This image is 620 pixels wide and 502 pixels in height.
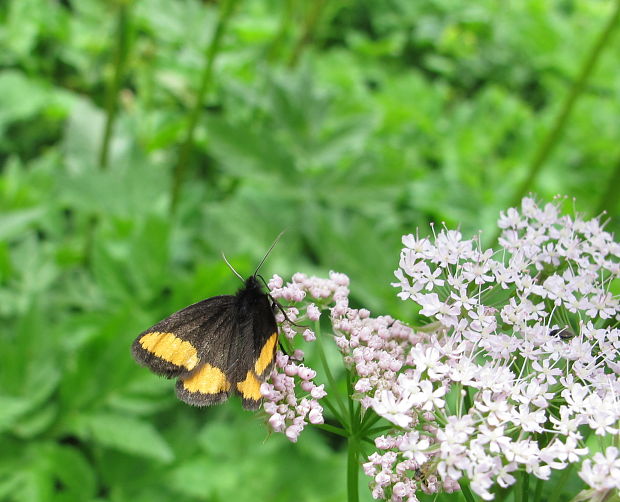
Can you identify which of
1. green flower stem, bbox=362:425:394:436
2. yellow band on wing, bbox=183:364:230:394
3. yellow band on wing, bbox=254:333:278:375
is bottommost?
green flower stem, bbox=362:425:394:436

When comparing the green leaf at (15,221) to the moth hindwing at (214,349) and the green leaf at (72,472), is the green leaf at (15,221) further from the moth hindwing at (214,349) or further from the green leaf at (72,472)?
the moth hindwing at (214,349)

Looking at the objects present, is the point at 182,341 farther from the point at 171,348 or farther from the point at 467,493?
the point at 467,493

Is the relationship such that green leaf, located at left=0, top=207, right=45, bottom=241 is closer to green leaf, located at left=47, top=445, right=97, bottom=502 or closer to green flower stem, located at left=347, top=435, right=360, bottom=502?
green leaf, located at left=47, top=445, right=97, bottom=502

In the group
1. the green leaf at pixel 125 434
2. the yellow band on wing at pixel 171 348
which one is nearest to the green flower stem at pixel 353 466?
the yellow band on wing at pixel 171 348

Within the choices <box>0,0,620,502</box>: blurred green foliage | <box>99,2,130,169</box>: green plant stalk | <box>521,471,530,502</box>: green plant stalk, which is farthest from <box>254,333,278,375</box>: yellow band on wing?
<box>99,2,130,169</box>: green plant stalk

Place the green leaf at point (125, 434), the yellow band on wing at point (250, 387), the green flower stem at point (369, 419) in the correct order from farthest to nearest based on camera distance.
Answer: the green leaf at point (125, 434) < the green flower stem at point (369, 419) < the yellow band on wing at point (250, 387)

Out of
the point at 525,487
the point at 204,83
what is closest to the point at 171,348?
the point at 525,487
